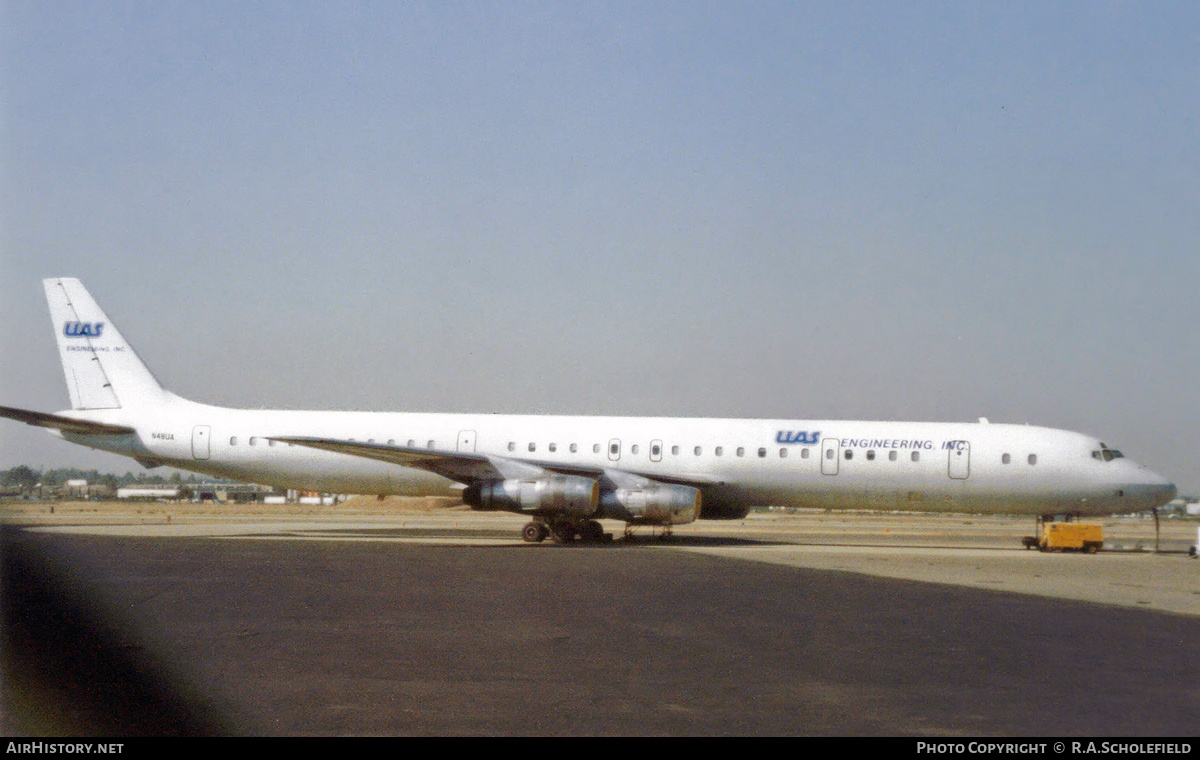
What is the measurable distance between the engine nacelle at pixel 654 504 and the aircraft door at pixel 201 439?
11.6 metres

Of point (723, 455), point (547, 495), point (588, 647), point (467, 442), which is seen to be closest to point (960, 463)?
point (723, 455)

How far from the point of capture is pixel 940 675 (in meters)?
8.60

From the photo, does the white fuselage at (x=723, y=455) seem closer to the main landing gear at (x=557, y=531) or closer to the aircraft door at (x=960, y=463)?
the aircraft door at (x=960, y=463)

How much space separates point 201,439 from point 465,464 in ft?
26.7

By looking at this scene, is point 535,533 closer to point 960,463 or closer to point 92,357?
point 960,463

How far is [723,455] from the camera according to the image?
27.2m

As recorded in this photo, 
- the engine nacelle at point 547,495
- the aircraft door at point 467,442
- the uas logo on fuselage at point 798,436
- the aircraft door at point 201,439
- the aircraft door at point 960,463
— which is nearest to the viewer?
the engine nacelle at point 547,495

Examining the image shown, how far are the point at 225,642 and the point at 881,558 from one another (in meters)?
15.9

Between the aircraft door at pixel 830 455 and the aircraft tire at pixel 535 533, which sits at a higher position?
the aircraft door at pixel 830 455

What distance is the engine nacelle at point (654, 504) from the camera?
24984mm

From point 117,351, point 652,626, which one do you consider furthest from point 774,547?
point 117,351

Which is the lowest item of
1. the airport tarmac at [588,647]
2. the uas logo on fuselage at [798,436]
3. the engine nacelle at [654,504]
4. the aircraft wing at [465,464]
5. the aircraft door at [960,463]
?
the airport tarmac at [588,647]

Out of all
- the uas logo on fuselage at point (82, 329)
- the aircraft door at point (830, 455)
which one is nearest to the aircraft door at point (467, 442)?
the aircraft door at point (830, 455)
